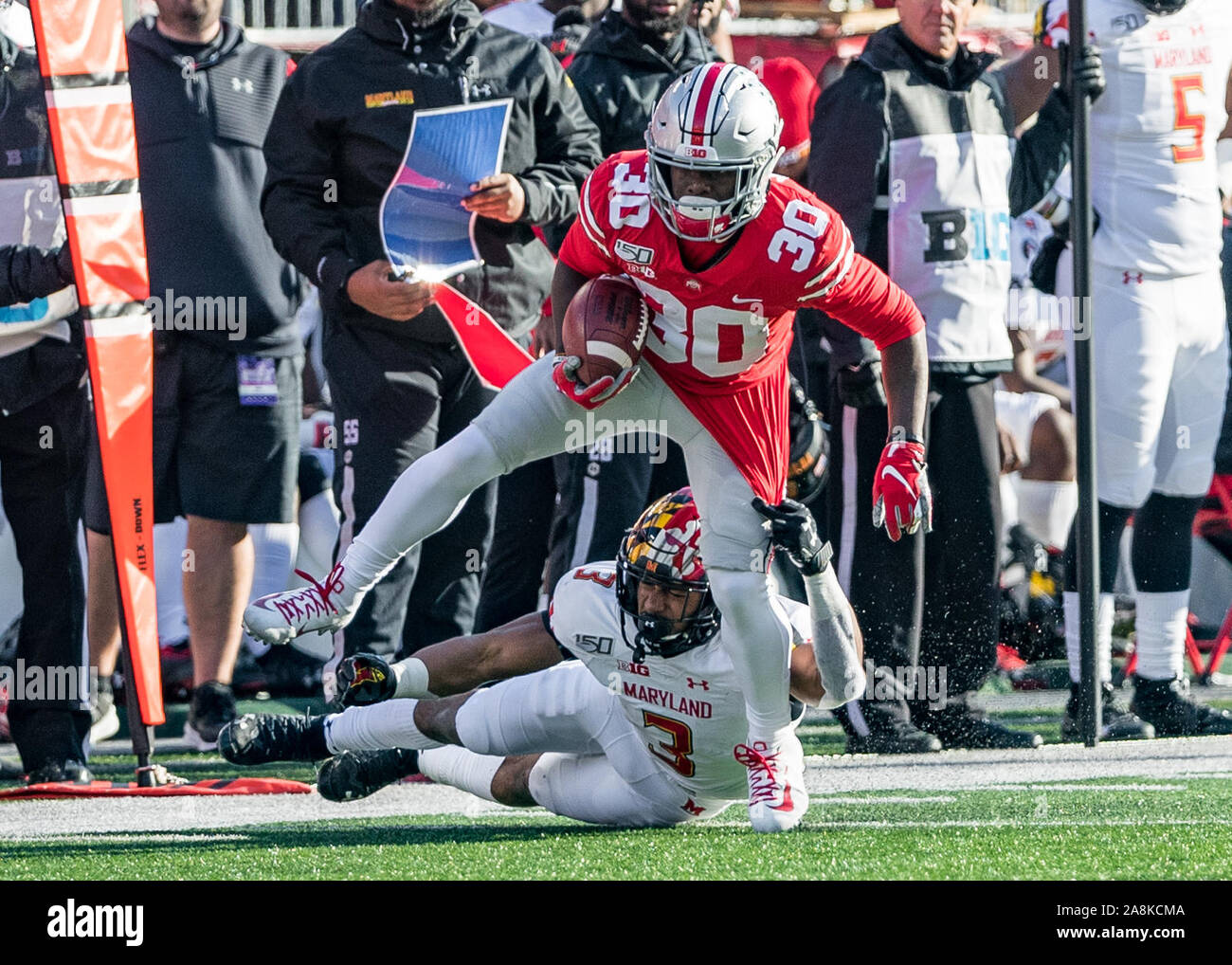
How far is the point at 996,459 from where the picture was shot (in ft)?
22.4

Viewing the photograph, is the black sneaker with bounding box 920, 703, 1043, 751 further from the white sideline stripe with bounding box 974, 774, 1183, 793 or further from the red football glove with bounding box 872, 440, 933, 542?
the red football glove with bounding box 872, 440, 933, 542

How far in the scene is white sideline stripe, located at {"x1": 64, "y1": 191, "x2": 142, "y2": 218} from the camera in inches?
241

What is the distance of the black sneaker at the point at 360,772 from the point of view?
19.2 feet

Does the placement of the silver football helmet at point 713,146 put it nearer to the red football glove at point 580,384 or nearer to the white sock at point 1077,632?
the red football glove at point 580,384

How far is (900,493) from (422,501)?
1184mm

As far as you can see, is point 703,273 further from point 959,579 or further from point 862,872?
point 959,579

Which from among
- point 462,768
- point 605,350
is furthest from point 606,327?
point 462,768

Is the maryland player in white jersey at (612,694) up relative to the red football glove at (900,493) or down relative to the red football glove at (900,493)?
down

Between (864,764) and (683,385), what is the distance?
5.45ft

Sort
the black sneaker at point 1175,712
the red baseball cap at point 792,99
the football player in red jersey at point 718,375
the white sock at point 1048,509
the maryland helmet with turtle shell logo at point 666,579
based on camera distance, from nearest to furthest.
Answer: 1. the football player in red jersey at point 718,375
2. the maryland helmet with turtle shell logo at point 666,579
3. the black sneaker at point 1175,712
4. the red baseball cap at point 792,99
5. the white sock at point 1048,509

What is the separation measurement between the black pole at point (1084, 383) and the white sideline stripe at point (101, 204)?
9.46 feet

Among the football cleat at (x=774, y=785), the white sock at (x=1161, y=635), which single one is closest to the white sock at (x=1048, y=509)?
the white sock at (x=1161, y=635)

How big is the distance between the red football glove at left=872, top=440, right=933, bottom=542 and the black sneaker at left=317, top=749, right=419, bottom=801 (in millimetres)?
1504
